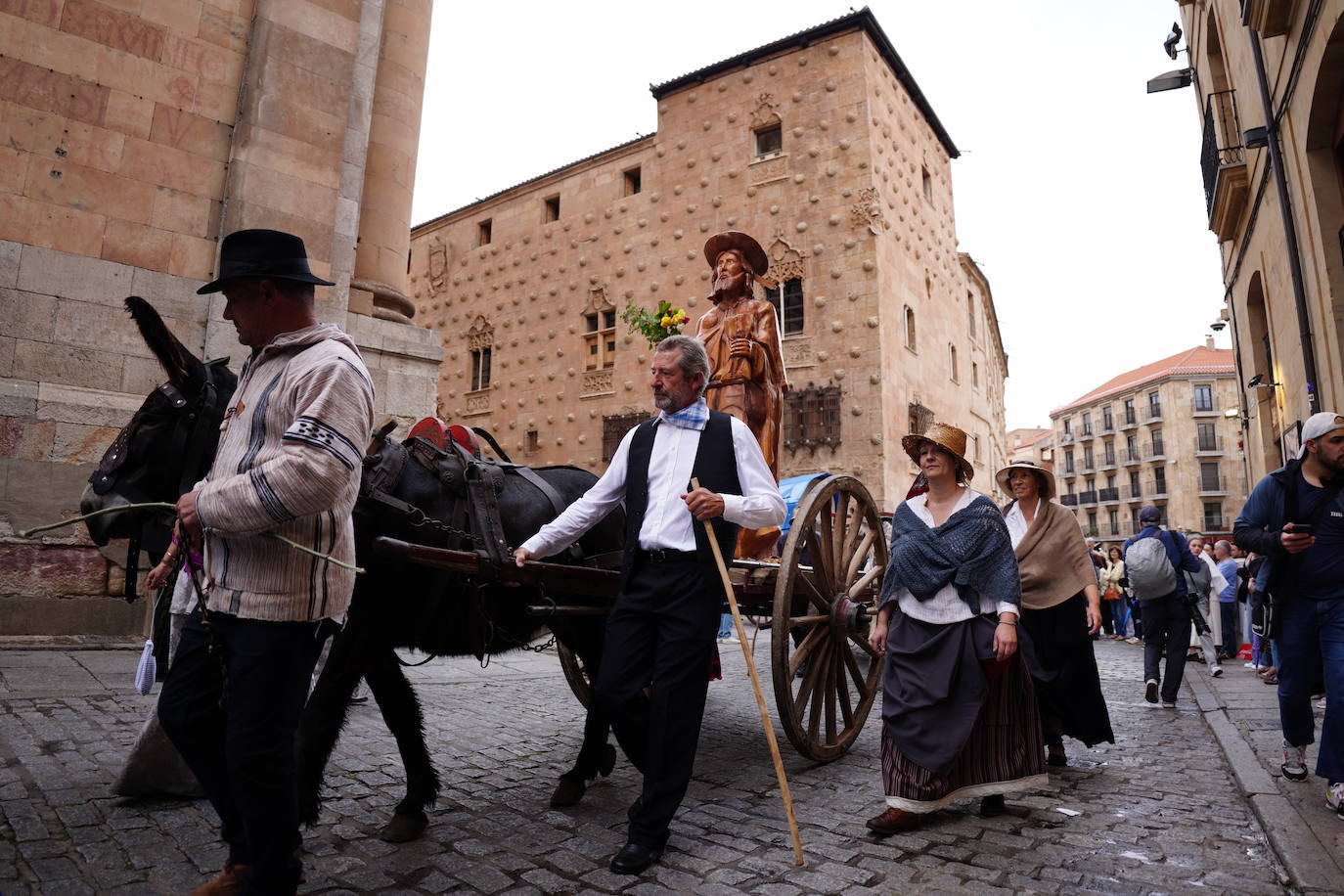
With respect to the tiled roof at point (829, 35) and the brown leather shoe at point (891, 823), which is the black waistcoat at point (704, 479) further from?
the tiled roof at point (829, 35)

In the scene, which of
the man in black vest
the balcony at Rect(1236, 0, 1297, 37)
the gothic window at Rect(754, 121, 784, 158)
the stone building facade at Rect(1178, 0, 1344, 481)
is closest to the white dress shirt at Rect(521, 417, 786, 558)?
the man in black vest

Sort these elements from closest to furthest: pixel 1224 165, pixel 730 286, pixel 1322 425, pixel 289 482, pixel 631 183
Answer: pixel 289 482 < pixel 1322 425 < pixel 730 286 < pixel 1224 165 < pixel 631 183

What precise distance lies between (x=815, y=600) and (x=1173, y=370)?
62941 mm

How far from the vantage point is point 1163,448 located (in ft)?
185

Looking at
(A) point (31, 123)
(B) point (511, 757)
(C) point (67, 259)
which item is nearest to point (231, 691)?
(B) point (511, 757)

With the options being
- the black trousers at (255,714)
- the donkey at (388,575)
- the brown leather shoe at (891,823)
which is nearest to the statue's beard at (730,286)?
the donkey at (388,575)

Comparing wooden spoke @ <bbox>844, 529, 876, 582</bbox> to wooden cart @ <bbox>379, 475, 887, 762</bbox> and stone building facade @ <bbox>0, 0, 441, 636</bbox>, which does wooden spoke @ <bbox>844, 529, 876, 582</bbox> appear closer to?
wooden cart @ <bbox>379, 475, 887, 762</bbox>

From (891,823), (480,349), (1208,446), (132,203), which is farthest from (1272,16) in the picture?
(1208,446)

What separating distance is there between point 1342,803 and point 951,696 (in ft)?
6.03

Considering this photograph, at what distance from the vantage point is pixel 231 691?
2078 millimetres

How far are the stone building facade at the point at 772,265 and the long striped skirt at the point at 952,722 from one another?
46.1 ft

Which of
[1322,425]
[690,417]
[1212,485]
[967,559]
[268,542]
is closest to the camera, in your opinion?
[268,542]

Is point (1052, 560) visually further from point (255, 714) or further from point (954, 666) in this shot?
point (255, 714)

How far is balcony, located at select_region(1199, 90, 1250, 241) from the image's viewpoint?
1211 cm
